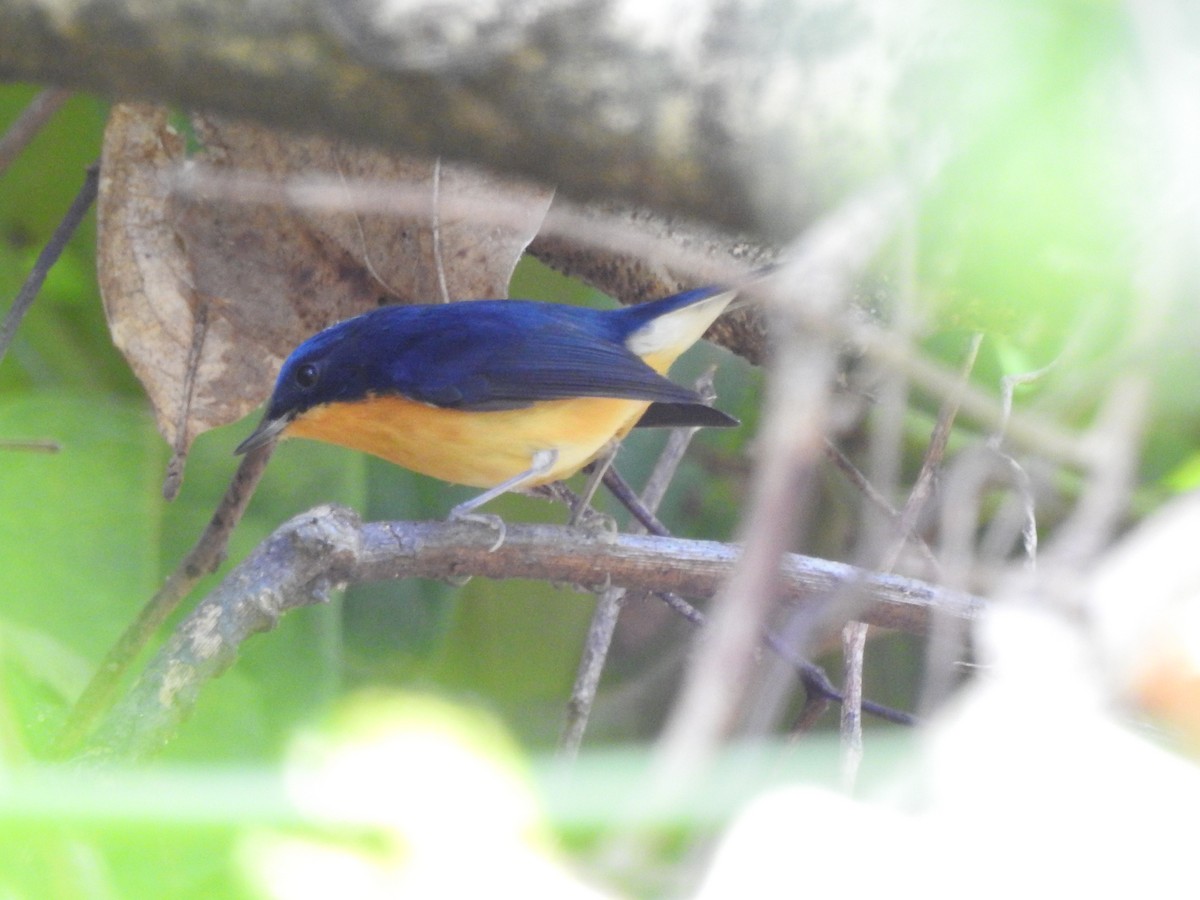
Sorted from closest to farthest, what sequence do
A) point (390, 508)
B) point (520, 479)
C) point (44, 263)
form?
point (44, 263) < point (520, 479) < point (390, 508)


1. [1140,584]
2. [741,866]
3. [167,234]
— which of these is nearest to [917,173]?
[1140,584]

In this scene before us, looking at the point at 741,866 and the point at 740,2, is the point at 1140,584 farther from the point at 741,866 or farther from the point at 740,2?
the point at 740,2

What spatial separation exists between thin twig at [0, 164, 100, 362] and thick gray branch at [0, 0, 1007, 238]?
142 cm

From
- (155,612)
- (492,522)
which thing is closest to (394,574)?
(492,522)

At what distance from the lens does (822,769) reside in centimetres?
158

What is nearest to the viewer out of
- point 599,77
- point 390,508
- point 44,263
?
point 599,77

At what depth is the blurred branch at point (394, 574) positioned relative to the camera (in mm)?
2043

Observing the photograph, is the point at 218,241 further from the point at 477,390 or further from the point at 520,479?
the point at 520,479

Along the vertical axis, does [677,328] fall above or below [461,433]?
above

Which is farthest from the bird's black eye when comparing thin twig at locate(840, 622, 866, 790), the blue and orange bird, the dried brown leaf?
thin twig at locate(840, 622, 866, 790)

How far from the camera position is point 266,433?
116 inches

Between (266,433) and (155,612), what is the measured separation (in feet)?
1.67

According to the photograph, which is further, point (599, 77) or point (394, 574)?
point (394, 574)

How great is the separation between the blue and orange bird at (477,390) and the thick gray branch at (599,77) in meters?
1.76
